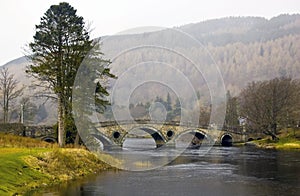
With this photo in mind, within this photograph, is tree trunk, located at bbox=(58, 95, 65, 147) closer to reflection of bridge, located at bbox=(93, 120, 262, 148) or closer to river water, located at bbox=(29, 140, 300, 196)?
river water, located at bbox=(29, 140, 300, 196)

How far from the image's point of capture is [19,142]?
152 ft

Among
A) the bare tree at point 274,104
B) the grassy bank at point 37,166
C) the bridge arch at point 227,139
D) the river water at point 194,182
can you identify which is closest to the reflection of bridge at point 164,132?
the bridge arch at point 227,139

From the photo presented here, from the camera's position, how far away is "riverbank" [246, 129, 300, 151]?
84125 mm

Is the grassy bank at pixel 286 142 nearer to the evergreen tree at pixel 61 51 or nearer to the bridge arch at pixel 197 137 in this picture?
the bridge arch at pixel 197 137

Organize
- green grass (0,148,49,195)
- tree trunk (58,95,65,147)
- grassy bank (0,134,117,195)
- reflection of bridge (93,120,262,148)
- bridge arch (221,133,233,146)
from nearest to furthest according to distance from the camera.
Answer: green grass (0,148,49,195) → grassy bank (0,134,117,195) → tree trunk (58,95,65,147) → reflection of bridge (93,120,262,148) → bridge arch (221,133,233,146)

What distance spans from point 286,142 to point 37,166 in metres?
65.1

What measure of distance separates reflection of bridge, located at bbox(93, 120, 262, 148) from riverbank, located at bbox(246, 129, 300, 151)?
24.1ft

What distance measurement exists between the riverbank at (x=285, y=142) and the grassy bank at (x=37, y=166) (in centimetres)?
4959

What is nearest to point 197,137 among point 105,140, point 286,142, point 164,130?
point 164,130

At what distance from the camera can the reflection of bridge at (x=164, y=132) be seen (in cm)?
8540

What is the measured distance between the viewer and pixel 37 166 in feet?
116

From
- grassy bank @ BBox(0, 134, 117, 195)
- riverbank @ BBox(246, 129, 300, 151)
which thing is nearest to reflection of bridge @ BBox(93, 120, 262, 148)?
riverbank @ BBox(246, 129, 300, 151)

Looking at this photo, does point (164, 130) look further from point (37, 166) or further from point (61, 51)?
point (37, 166)

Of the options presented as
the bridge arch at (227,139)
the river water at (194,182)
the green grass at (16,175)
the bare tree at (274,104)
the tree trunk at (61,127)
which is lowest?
the river water at (194,182)
